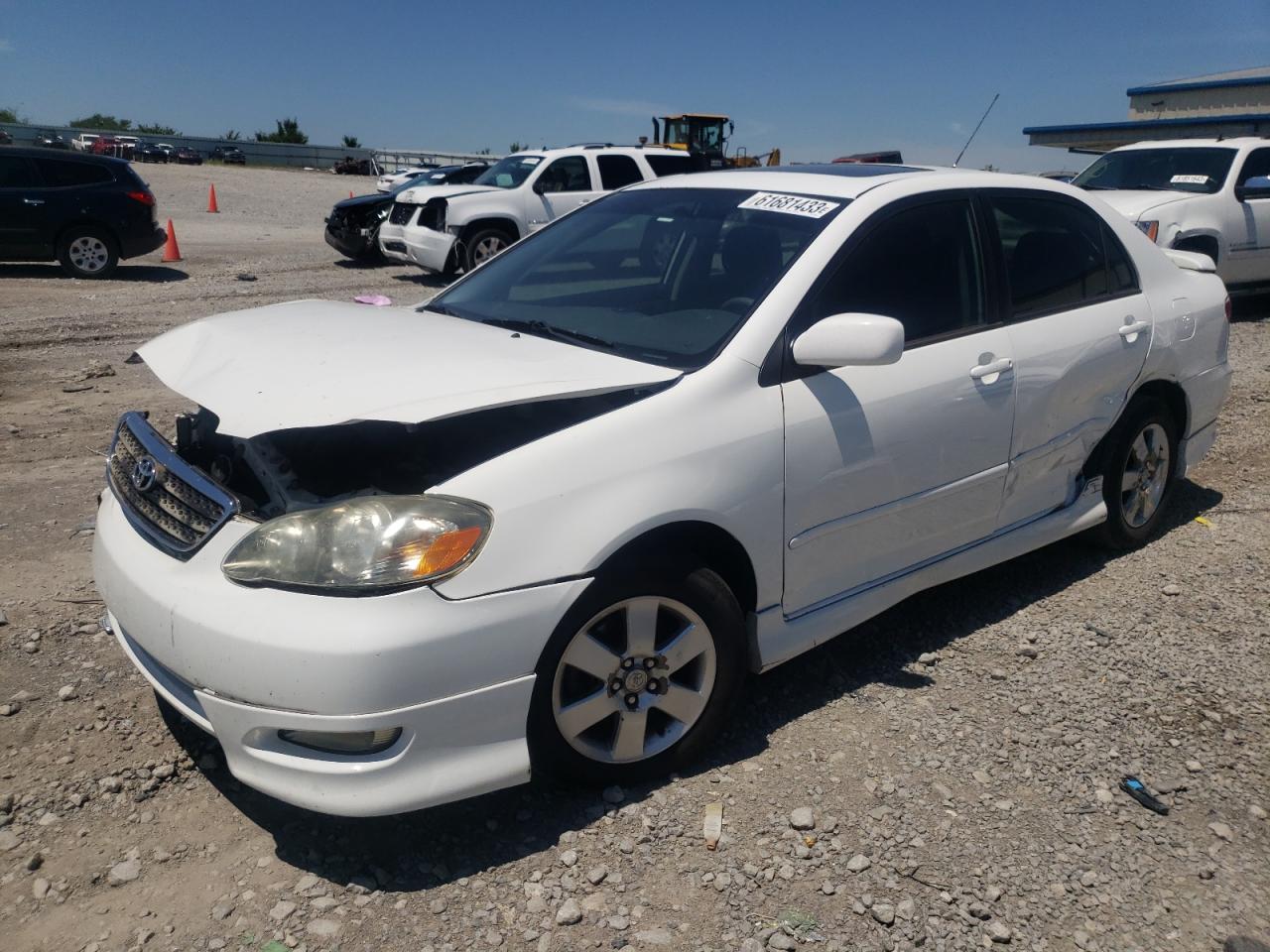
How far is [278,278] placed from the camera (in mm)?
14266

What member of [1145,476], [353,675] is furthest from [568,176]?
[353,675]

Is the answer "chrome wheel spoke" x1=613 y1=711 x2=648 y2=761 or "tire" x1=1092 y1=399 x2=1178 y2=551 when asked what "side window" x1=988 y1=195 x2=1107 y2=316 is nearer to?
"tire" x1=1092 y1=399 x2=1178 y2=551

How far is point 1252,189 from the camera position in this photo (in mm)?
10609

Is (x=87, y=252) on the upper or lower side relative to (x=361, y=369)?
Answer: lower

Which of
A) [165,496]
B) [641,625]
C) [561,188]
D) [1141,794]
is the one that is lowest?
[1141,794]

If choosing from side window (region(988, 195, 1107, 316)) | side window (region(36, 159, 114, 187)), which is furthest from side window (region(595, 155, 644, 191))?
side window (region(988, 195, 1107, 316))

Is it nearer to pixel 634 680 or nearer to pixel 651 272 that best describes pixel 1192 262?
pixel 651 272

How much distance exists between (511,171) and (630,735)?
43.5ft

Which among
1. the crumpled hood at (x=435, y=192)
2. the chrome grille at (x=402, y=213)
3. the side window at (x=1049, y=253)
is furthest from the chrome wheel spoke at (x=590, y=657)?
the chrome grille at (x=402, y=213)

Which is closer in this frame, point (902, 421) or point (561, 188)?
point (902, 421)

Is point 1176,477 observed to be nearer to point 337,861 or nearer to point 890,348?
point 890,348

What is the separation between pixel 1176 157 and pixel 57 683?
1161cm

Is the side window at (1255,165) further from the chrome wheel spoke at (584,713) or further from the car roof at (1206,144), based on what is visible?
the chrome wheel spoke at (584,713)

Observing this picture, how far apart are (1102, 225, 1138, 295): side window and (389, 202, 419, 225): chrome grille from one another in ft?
38.3
